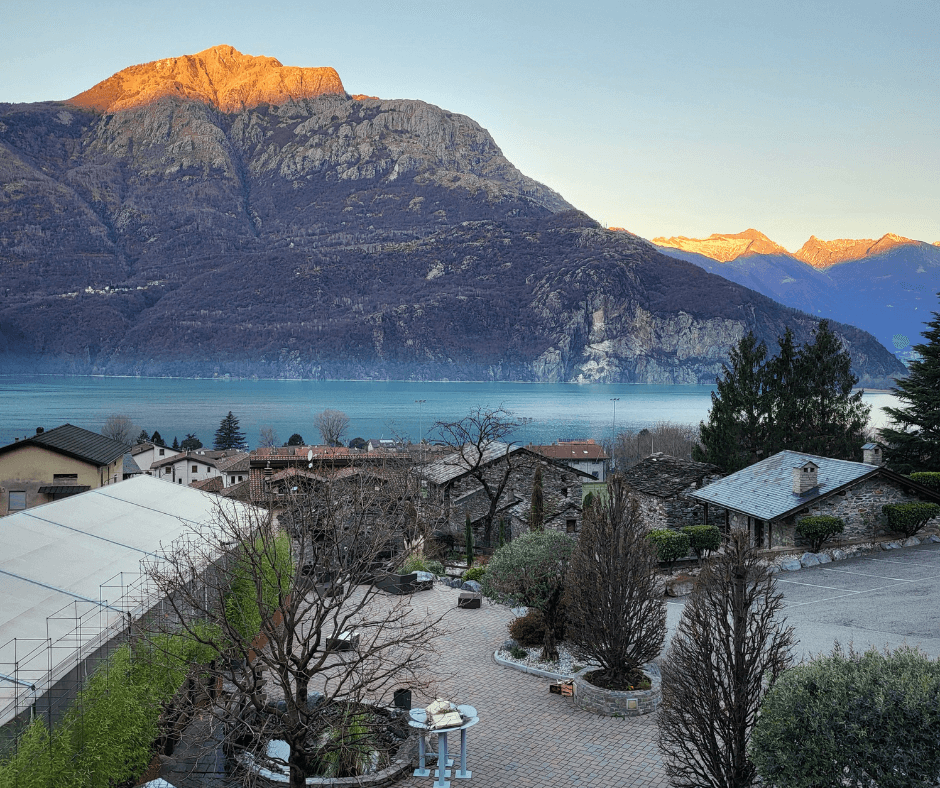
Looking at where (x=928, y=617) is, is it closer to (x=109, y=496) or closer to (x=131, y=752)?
(x=131, y=752)

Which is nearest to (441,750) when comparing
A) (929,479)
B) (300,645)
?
(300,645)

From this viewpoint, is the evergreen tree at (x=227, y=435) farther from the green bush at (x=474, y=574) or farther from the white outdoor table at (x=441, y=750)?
the white outdoor table at (x=441, y=750)

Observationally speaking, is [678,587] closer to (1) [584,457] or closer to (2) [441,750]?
(2) [441,750]

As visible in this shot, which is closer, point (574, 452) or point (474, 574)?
point (474, 574)

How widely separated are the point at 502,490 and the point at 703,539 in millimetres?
13595

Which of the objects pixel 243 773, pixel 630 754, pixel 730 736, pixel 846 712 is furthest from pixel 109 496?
pixel 846 712

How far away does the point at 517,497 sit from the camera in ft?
147

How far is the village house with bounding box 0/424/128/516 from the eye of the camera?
39469mm

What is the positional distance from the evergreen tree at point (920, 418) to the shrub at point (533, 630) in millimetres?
31179

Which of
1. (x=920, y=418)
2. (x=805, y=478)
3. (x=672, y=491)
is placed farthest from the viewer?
(x=920, y=418)

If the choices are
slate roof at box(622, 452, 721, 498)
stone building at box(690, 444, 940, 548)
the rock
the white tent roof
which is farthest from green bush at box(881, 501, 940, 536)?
the white tent roof

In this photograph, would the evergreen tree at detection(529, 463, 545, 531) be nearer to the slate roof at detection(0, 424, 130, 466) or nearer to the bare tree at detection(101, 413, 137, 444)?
the slate roof at detection(0, 424, 130, 466)

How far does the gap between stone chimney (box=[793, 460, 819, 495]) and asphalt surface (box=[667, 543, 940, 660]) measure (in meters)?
3.14

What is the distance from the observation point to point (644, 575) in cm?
1705
